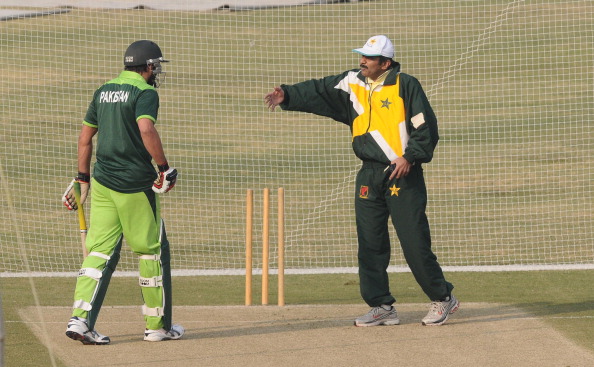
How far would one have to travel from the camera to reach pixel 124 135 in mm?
7480

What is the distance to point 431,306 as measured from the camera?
8.21 m

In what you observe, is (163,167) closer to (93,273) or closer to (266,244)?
(93,273)

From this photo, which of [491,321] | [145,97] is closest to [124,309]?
[145,97]

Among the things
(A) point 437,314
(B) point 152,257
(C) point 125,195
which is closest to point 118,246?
(B) point 152,257

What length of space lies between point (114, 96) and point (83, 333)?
4.71ft

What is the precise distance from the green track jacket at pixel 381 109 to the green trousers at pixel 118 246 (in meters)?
1.31

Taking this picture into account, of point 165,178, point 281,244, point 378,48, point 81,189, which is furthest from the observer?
point 281,244

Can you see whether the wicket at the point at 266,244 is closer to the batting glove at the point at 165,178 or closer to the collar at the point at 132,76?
the batting glove at the point at 165,178

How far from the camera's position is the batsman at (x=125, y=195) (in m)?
7.46

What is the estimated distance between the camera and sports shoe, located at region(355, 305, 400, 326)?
26.8 ft

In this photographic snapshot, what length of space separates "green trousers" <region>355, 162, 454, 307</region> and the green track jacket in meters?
0.15

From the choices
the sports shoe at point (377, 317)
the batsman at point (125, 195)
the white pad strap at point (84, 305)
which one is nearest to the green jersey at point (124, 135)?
the batsman at point (125, 195)

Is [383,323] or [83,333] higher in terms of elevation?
[83,333]

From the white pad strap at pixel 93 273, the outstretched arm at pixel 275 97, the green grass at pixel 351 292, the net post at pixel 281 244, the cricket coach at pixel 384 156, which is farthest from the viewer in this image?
the net post at pixel 281 244
